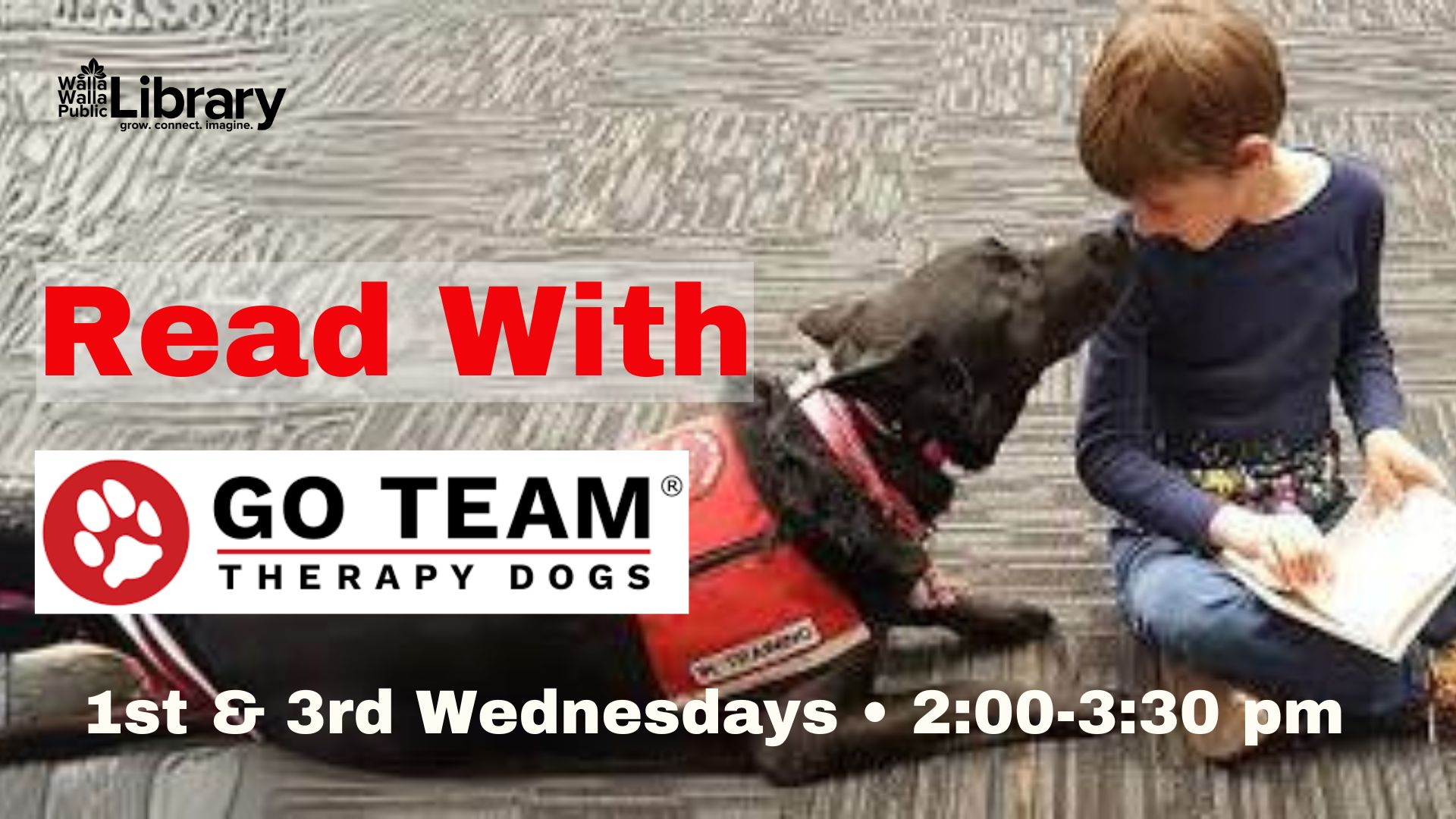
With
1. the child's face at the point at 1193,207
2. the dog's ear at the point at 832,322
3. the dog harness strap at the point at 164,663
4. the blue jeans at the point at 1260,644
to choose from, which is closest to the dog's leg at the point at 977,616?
the blue jeans at the point at 1260,644

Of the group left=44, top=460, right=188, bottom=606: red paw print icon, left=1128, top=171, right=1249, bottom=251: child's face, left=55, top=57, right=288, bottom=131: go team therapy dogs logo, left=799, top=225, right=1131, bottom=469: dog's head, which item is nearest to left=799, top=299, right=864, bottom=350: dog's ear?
→ left=799, top=225, right=1131, bottom=469: dog's head

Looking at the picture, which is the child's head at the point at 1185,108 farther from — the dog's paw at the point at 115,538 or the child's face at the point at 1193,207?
the dog's paw at the point at 115,538

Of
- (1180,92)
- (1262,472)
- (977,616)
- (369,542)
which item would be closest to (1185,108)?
(1180,92)

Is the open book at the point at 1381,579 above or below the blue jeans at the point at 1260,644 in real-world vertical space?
above

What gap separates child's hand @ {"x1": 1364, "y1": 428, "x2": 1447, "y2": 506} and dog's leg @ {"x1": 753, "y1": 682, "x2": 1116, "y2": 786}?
0.26m

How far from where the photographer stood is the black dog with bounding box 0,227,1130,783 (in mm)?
1422

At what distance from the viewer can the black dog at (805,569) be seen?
142 centimetres

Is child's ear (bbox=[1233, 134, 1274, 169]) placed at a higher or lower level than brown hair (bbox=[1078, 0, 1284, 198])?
lower

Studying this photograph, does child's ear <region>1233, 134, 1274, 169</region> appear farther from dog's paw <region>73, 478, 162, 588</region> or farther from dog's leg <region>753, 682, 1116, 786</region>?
dog's paw <region>73, 478, 162, 588</region>

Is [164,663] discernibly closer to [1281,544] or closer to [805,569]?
[805,569]

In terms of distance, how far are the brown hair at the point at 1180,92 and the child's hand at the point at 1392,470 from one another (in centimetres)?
26

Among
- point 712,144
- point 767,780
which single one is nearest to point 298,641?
point 767,780

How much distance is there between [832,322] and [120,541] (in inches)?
20.0

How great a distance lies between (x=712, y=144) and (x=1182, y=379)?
90cm
